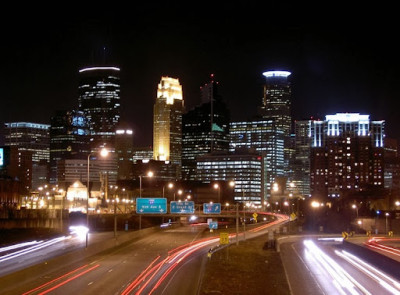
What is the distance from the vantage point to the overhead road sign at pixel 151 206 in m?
90.9

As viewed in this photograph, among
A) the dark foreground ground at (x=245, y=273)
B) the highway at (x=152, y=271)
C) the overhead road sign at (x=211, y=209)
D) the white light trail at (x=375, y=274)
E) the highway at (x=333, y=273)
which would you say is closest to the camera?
the dark foreground ground at (x=245, y=273)

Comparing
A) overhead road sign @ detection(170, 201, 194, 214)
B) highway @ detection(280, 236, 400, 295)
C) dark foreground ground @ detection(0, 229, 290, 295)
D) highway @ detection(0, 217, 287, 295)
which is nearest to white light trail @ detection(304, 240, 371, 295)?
highway @ detection(280, 236, 400, 295)

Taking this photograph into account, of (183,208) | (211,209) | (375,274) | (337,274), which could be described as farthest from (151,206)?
(375,274)

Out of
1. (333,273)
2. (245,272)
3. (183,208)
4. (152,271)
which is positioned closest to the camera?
(152,271)

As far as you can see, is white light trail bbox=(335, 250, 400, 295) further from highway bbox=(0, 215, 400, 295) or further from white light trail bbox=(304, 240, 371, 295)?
white light trail bbox=(304, 240, 371, 295)

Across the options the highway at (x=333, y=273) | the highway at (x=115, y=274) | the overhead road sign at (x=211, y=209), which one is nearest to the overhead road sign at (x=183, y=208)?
the overhead road sign at (x=211, y=209)

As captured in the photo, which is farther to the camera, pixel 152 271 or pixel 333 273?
pixel 333 273

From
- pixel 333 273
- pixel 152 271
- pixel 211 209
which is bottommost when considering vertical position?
pixel 333 273

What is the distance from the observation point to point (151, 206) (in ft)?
300

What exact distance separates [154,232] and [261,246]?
2909 cm

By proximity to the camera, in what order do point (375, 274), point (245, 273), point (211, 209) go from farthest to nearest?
point (211, 209)
point (375, 274)
point (245, 273)

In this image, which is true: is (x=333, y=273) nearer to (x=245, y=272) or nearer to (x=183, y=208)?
(x=245, y=272)

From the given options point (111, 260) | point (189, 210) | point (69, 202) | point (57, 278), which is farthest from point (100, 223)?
point (57, 278)

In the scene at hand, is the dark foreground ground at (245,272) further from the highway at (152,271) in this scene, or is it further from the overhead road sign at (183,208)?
the overhead road sign at (183,208)
